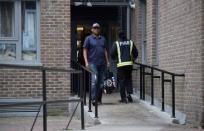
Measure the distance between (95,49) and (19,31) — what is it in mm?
1969

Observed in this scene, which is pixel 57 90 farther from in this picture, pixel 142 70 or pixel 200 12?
pixel 200 12

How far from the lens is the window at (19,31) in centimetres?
1497

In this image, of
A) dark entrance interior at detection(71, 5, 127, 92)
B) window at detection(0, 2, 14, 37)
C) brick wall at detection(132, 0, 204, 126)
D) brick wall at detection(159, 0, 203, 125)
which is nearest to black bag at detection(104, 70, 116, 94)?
brick wall at detection(132, 0, 204, 126)

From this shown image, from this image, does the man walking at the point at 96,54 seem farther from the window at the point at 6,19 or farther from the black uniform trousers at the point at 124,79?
the window at the point at 6,19

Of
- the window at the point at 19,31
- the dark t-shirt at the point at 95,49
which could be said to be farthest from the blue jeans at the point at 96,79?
the window at the point at 19,31

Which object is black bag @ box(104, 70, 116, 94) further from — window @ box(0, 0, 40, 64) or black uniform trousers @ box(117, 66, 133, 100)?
window @ box(0, 0, 40, 64)

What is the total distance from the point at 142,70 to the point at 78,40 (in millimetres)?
6094

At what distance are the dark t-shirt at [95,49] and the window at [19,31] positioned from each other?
1.32 metres

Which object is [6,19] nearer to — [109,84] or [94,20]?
[109,84]

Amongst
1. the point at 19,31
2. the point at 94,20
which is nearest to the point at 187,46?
the point at 19,31

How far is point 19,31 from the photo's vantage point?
15.0 m

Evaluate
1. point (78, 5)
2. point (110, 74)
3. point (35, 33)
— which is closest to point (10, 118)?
point (35, 33)

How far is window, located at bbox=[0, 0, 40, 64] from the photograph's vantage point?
49.1 ft

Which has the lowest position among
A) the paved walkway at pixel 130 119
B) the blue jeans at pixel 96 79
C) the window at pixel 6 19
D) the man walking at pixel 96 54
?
the paved walkway at pixel 130 119
